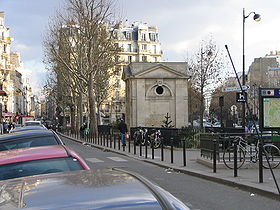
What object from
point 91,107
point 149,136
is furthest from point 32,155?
point 91,107

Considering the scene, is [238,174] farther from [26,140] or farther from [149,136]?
[149,136]

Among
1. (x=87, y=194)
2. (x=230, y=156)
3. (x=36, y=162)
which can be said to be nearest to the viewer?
(x=87, y=194)

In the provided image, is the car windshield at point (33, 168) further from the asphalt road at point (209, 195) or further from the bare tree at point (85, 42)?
the bare tree at point (85, 42)

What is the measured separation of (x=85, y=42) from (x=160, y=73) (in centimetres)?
1038

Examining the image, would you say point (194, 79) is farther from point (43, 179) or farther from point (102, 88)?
point (43, 179)

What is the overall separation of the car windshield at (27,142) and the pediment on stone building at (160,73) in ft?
96.5

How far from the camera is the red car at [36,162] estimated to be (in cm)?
498

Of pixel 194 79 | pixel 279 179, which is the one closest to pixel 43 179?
pixel 279 179

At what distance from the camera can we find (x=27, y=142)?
801cm

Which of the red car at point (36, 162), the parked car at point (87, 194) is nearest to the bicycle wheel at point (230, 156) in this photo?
the red car at point (36, 162)

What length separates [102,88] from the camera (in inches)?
2375

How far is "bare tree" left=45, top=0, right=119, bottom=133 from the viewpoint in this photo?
4222 cm

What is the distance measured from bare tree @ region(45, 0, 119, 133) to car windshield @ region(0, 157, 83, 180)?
3783 cm

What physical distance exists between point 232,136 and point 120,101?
90884mm
